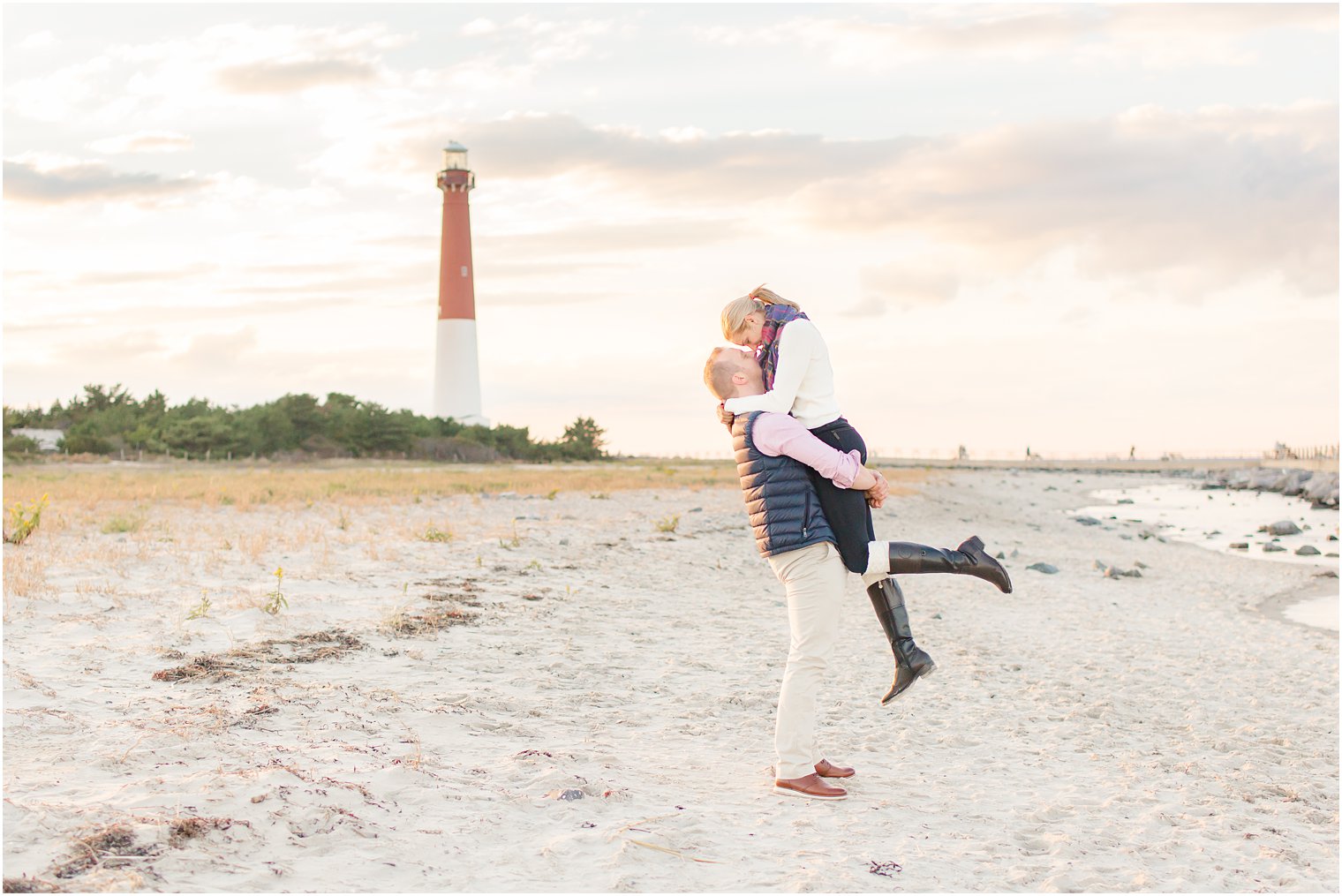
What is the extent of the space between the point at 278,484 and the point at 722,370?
23.6m

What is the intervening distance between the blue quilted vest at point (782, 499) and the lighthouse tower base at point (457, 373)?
163 ft

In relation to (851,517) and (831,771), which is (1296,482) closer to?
(831,771)

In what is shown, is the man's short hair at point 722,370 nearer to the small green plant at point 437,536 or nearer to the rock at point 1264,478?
the small green plant at point 437,536

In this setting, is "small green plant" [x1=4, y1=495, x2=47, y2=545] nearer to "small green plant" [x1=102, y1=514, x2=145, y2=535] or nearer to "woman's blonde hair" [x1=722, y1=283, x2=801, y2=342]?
"small green plant" [x1=102, y1=514, x2=145, y2=535]

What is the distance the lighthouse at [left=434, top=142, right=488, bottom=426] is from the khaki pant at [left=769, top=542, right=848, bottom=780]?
49.5 metres

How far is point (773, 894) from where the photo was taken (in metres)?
4.78

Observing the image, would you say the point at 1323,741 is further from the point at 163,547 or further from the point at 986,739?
the point at 163,547

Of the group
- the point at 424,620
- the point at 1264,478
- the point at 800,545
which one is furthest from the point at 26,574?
the point at 1264,478

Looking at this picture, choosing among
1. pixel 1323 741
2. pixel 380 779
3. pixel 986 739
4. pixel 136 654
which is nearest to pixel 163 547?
pixel 136 654

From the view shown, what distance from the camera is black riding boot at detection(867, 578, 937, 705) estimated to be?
601 centimetres

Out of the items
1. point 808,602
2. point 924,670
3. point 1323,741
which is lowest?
point 1323,741

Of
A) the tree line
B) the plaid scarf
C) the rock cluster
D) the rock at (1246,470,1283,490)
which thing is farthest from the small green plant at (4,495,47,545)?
the rock at (1246,470,1283,490)

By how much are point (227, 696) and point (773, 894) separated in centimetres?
419

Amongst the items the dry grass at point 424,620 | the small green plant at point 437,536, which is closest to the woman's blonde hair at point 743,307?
the dry grass at point 424,620
